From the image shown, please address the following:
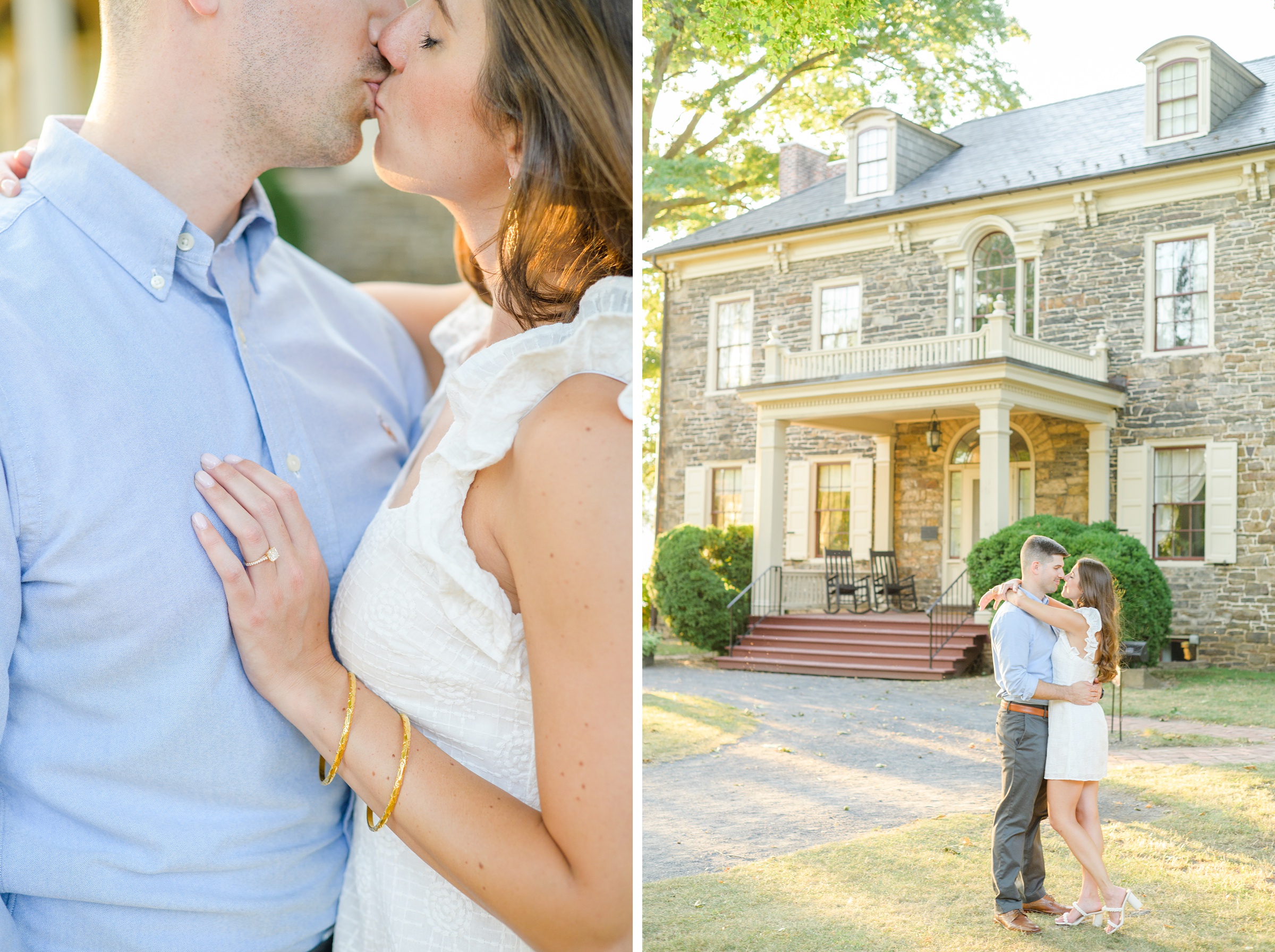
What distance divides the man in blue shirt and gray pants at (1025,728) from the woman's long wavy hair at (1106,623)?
1.7 inches

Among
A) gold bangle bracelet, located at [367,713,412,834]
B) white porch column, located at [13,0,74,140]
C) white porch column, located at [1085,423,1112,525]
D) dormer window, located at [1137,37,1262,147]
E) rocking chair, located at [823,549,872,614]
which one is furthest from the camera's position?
white porch column, located at [13,0,74,140]

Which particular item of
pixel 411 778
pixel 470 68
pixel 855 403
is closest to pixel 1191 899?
pixel 855 403

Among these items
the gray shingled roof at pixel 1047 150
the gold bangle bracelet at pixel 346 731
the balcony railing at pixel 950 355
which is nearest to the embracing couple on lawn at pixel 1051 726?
the balcony railing at pixel 950 355

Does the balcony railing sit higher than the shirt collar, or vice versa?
the shirt collar

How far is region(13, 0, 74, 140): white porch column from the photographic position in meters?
3.03

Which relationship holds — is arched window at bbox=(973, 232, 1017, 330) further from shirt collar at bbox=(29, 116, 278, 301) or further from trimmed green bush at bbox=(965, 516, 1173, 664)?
shirt collar at bbox=(29, 116, 278, 301)

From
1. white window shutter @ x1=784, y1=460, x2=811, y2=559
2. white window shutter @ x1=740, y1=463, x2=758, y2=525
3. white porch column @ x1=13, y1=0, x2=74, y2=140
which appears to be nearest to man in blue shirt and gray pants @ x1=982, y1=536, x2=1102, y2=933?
white window shutter @ x1=784, y1=460, x2=811, y2=559

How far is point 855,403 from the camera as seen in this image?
192cm

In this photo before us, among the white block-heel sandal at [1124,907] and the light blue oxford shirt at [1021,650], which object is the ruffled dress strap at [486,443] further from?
the white block-heel sandal at [1124,907]

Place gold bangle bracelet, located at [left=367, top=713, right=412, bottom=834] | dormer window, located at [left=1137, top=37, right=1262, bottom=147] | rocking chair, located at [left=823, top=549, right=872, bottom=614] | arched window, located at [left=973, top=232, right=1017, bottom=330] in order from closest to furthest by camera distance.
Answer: gold bangle bracelet, located at [left=367, top=713, right=412, bottom=834] < dormer window, located at [left=1137, top=37, right=1262, bottom=147] < arched window, located at [left=973, top=232, right=1017, bottom=330] < rocking chair, located at [left=823, top=549, right=872, bottom=614]

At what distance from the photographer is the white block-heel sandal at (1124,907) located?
1.67 meters

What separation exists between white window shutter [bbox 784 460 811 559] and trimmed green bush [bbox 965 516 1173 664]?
342 mm

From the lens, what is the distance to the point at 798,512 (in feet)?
6.36

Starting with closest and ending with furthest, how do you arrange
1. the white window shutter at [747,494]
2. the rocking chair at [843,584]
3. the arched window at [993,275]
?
the arched window at [993,275], the rocking chair at [843,584], the white window shutter at [747,494]
